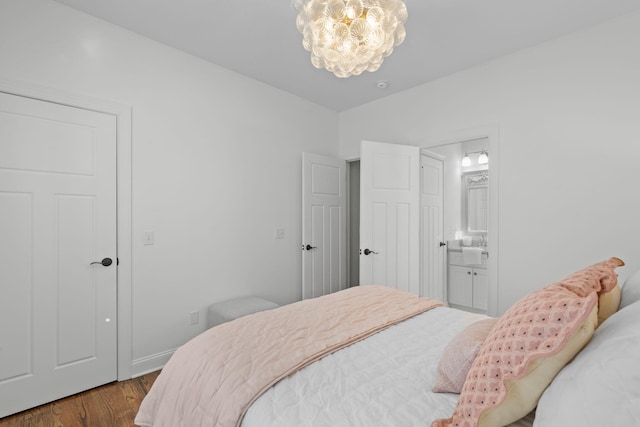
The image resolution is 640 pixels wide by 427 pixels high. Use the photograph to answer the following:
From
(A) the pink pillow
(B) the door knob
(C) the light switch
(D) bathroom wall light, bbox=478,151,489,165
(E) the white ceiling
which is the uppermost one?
(E) the white ceiling

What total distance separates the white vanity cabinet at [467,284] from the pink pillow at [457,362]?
11.0 feet

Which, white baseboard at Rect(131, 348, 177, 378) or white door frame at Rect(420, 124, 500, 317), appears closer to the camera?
white baseboard at Rect(131, 348, 177, 378)

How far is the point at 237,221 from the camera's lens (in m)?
3.25

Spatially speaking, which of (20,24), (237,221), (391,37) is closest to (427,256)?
(237,221)

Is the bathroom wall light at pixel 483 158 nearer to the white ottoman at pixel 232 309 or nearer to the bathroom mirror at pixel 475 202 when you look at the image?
the bathroom mirror at pixel 475 202

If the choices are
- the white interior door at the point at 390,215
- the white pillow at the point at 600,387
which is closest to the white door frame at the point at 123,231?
the white interior door at the point at 390,215

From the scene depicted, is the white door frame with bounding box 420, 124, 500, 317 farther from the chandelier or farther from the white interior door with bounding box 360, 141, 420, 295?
the chandelier

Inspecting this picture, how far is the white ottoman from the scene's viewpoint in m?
2.75

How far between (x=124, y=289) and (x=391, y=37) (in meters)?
2.62

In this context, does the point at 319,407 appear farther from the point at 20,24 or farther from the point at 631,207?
the point at 20,24

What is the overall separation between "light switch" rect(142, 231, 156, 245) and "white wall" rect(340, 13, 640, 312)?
9.98ft

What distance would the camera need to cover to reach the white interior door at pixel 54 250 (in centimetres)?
205

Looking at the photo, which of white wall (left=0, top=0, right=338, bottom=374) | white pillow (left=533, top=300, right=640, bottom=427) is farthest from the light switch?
white pillow (left=533, top=300, right=640, bottom=427)

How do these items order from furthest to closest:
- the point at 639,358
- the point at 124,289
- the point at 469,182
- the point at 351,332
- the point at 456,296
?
the point at 469,182
the point at 456,296
the point at 124,289
the point at 351,332
the point at 639,358
